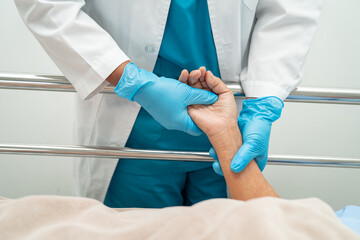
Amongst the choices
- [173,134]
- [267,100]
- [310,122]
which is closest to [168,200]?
[173,134]

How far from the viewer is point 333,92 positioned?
744mm

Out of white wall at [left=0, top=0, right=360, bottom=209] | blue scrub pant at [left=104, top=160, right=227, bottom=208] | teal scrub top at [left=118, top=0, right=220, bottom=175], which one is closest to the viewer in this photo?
teal scrub top at [left=118, top=0, right=220, bottom=175]

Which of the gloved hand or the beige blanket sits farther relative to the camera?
the gloved hand

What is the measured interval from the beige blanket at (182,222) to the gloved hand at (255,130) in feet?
0.78

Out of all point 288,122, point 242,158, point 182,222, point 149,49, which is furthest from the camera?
point 288,122

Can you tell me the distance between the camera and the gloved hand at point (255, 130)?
27.3 inches

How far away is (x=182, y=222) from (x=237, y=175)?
33 cm

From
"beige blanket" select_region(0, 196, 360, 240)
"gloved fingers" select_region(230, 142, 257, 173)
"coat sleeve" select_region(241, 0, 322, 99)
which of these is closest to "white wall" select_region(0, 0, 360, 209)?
"coat sleeve" select_region(241, 0, 322, 99)

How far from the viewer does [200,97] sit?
743 mm

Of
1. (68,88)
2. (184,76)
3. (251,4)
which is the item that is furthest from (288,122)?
(68,88)

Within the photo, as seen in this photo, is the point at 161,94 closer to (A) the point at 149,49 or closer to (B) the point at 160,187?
(A) the point at 149,49

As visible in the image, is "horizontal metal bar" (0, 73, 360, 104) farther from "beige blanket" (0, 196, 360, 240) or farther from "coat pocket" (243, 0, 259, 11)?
"beige blanket" (0, 196, 360, 240)

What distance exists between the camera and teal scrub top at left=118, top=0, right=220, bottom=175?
0.78 meters

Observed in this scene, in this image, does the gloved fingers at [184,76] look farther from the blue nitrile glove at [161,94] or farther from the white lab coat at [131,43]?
the white lab coat at [131,43]
